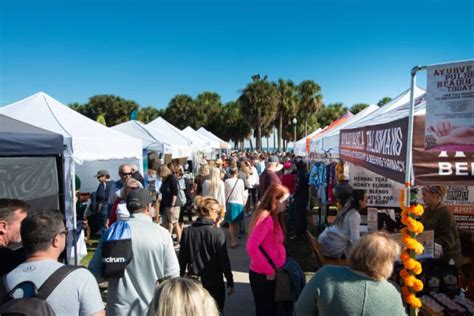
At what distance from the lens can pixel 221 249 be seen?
336 cm

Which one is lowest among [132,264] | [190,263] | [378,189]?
[190,263]

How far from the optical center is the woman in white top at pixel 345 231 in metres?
4.02

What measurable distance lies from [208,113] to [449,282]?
161 ft

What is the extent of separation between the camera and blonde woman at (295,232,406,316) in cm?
Answer: 187

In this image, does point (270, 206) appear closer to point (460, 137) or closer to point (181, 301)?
point (460, 137)

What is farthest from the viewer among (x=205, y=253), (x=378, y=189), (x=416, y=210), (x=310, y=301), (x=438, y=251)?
(x=378, y=189)

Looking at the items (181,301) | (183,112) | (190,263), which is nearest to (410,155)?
(181,301)

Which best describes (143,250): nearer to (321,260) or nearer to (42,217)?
(42,217)

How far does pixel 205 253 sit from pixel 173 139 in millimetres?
10665

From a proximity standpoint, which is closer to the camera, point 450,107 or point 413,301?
point 450,107

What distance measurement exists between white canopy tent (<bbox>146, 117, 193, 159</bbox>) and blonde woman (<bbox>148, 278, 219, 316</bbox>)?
9948 mm

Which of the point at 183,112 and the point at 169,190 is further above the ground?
the point at 183,112

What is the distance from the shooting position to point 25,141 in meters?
3.73

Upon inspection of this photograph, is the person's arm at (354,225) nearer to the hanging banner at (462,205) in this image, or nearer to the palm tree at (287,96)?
the hanging banner at (462,205)
